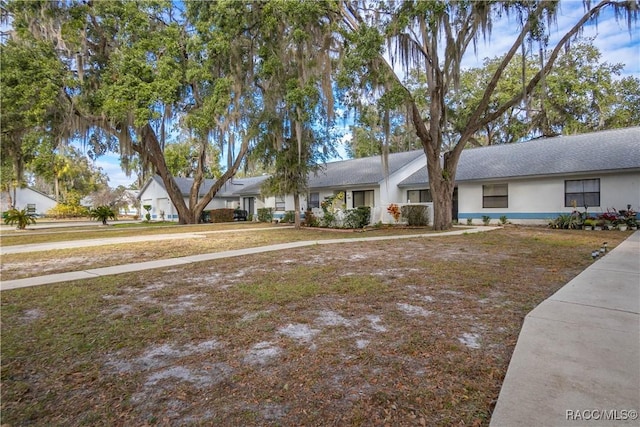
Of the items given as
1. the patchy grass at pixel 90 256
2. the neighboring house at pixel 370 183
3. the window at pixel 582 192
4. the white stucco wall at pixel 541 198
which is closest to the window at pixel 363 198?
the neighboring house at pixel 370 183

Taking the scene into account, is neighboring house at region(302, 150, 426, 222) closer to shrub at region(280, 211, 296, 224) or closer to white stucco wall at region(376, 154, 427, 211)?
white stucco wall at region(376, 154, 427, 211)

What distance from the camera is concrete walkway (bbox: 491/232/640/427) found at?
1997 millimetres

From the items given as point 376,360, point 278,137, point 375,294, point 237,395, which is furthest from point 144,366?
point 278,137

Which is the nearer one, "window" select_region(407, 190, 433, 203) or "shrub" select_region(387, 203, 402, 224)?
"shrub" select_region(387, 203, 402, 224)

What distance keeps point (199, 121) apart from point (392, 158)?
39.9 ft

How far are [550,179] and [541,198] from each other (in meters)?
0.94

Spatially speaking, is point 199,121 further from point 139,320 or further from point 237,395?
point 237,395

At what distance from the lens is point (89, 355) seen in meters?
3.04

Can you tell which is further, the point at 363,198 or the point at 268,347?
the point at 363,198

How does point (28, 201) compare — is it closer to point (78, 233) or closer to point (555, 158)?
point (78, 233)

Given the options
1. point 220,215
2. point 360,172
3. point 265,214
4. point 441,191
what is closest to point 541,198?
point 441,191

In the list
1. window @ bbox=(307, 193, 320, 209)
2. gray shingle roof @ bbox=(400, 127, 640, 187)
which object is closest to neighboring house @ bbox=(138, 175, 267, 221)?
window @ bbox=(307, 193, 320, 209)

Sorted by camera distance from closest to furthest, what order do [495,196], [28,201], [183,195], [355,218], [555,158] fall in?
[555,158], [355,218], [495,196], [183,195], [28,201]

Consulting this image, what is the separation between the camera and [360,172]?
70.4ft
